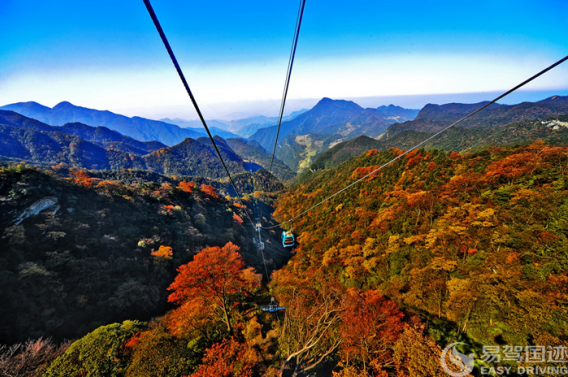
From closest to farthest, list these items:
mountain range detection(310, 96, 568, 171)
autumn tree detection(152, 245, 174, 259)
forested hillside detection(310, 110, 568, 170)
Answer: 1. autumn tree detection(152, 245, 174, 259)
2. forested hillside detection(310, 110, 568, 170)
3. mountain range detection(310, 96, 568, 171)

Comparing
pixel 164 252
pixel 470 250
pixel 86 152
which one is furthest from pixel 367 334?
pixel 86 152

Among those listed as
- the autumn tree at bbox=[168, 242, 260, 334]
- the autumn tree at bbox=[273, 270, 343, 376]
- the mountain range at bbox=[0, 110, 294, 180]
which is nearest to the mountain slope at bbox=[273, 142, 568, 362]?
the autumn tree at bbox=[273, 270, 343, 376]

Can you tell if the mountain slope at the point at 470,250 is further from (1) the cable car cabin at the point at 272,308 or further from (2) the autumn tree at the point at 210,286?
(2) the autumn tree at the point at 210,286

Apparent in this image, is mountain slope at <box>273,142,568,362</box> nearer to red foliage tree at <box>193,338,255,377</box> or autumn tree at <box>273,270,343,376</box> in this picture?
autumn tree at <box>273,270,343,376</box>

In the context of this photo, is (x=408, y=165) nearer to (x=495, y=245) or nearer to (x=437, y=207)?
(x=437, y=207)

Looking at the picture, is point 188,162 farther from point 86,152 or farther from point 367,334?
point 367,334

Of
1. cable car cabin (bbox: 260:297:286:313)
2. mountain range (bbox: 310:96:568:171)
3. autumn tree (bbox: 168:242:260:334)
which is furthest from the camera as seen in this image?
mountain range (bbox: 310:96:568:171)

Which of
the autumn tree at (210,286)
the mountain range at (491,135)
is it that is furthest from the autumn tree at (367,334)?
Result: the mountain range at (491,135)

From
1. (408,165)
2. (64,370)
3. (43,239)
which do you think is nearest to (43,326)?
(64,370)
